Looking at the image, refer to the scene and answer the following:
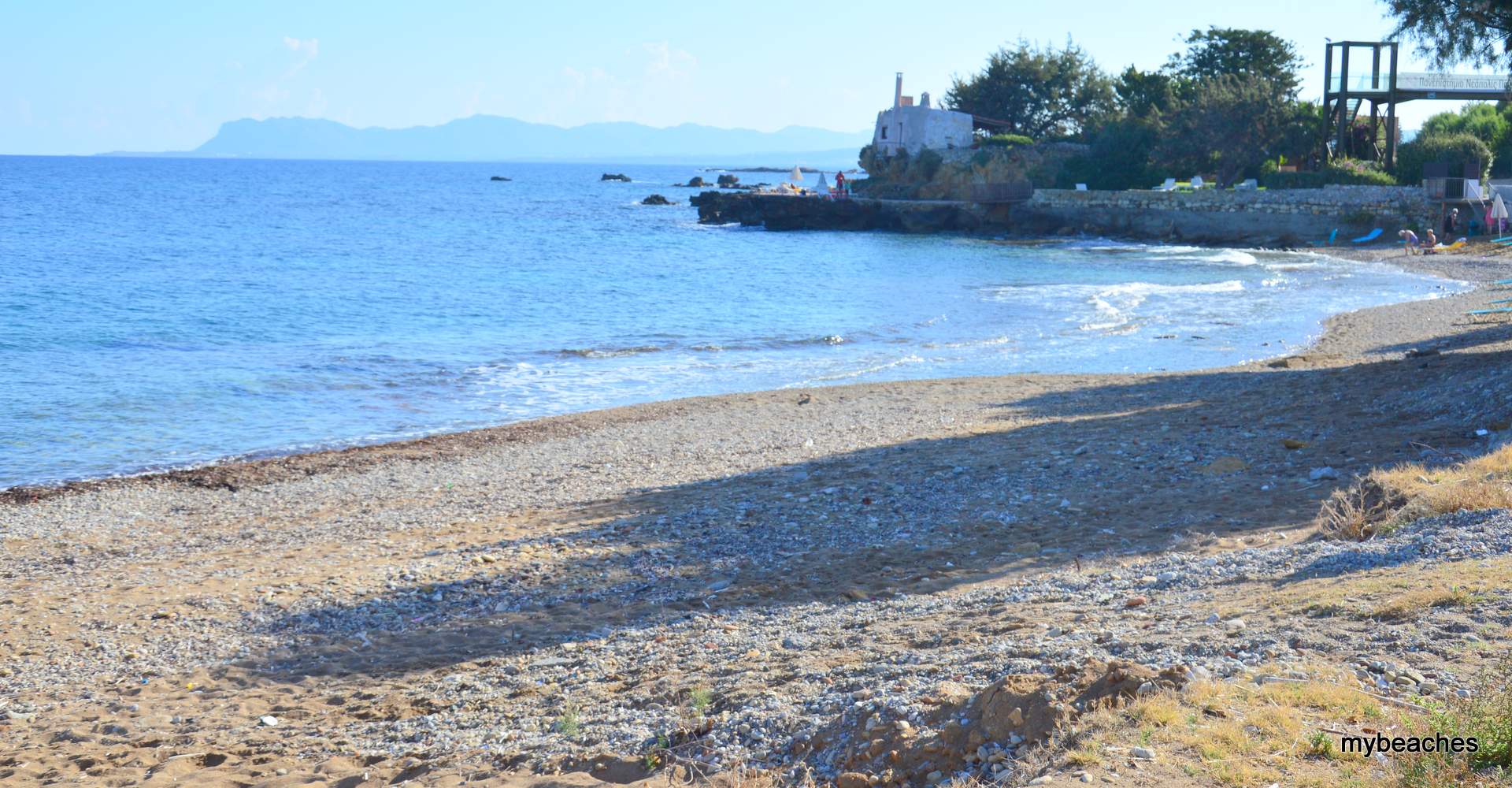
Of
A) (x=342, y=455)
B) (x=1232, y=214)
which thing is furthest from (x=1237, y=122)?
(x=342, y=455)

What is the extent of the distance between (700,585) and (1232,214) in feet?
149

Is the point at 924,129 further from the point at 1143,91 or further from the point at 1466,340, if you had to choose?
the point at 1466,340

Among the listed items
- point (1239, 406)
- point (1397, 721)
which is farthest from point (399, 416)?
point (1397, 721)

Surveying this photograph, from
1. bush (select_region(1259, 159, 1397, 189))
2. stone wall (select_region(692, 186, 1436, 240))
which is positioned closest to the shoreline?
stone wall (select_region(692, 186, 1436, 240))

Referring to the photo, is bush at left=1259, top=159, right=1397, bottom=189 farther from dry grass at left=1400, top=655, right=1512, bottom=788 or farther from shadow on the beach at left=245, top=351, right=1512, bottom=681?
dry grass at left=1400, top=655, right=1512, bottom=788

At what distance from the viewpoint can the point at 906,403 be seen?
54.0 ft

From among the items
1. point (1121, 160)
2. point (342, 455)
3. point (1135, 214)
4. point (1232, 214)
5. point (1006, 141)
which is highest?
point (1006, 141)

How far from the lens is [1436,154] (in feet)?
148

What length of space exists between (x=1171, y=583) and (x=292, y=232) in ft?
194

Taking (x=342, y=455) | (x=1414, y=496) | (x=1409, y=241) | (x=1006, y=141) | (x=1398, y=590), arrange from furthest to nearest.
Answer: (x=1006, y=141) → (x=1409, y=241) → (x=342, y=455) → (x=1414, y=496) → (x=1398, y=590)

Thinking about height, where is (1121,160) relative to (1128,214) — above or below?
above

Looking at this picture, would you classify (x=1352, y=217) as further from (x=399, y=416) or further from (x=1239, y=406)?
(x=399, y=416)

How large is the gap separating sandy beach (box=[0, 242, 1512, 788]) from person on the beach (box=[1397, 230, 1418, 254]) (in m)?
27.0

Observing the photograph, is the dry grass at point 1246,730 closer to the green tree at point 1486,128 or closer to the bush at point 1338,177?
the bush at point 1338,177
